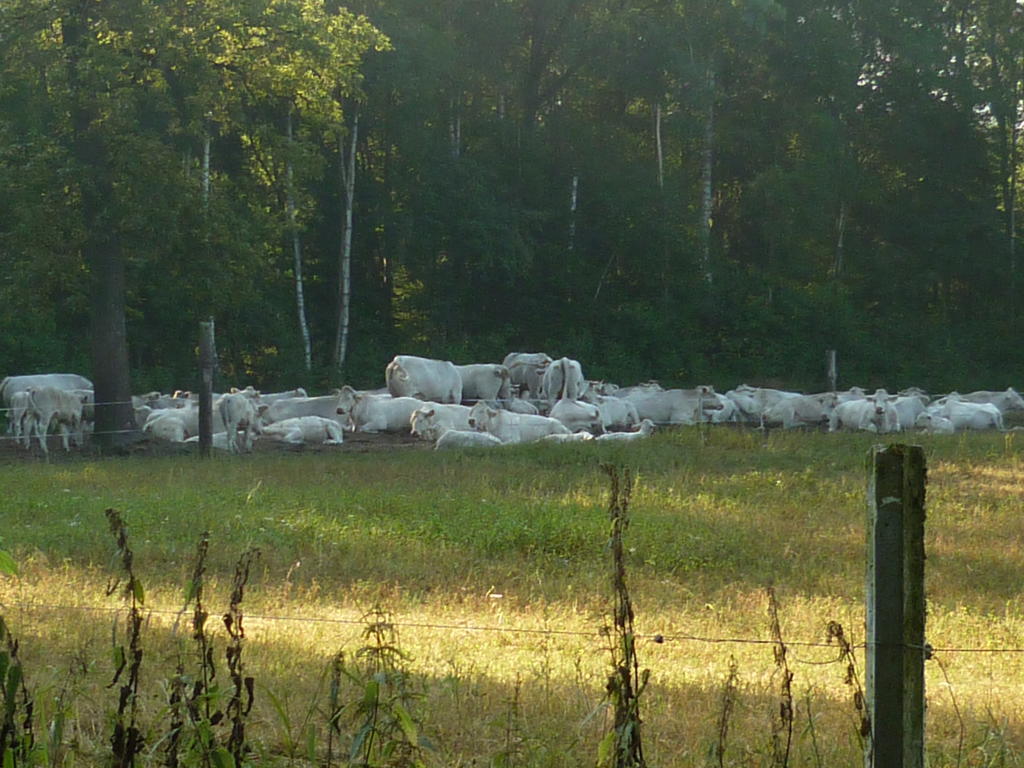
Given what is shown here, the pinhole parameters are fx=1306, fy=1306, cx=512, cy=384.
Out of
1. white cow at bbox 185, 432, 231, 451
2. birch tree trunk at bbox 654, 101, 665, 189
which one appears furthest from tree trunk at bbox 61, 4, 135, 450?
birch tree trunk at bbox 654, 101, 665, 189

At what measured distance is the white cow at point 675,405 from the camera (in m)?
28.2

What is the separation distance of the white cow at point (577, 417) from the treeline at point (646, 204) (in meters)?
7.37

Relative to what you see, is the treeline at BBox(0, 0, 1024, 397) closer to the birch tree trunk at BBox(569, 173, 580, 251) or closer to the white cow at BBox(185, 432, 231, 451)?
the birch tree trunk at BBox(569, 173, 580, 251)

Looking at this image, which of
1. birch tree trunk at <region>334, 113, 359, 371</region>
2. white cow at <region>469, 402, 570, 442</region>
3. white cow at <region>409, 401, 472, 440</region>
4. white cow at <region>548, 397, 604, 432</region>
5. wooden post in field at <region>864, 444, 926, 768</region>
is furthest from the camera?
birch tree trunk at <region>334, 113, 359, 371</region>

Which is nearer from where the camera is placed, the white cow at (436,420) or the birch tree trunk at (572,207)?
the white cow at (436,420)

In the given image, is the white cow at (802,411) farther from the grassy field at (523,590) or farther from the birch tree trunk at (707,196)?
the birch tree trunk at (707,196)

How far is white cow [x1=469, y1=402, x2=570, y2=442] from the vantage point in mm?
22750

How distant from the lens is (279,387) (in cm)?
3353

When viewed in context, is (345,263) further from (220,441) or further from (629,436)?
(629,436)

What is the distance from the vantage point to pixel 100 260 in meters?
21.6

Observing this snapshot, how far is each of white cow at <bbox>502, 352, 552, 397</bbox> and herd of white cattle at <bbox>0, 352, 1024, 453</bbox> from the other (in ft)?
0.12

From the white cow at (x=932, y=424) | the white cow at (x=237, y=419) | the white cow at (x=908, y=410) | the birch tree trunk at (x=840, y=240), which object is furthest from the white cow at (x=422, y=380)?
the birch tree trunk at (x=840, y=240)

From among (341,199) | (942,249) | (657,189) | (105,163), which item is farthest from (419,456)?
(942,249)

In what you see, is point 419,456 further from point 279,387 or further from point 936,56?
point 936,56
